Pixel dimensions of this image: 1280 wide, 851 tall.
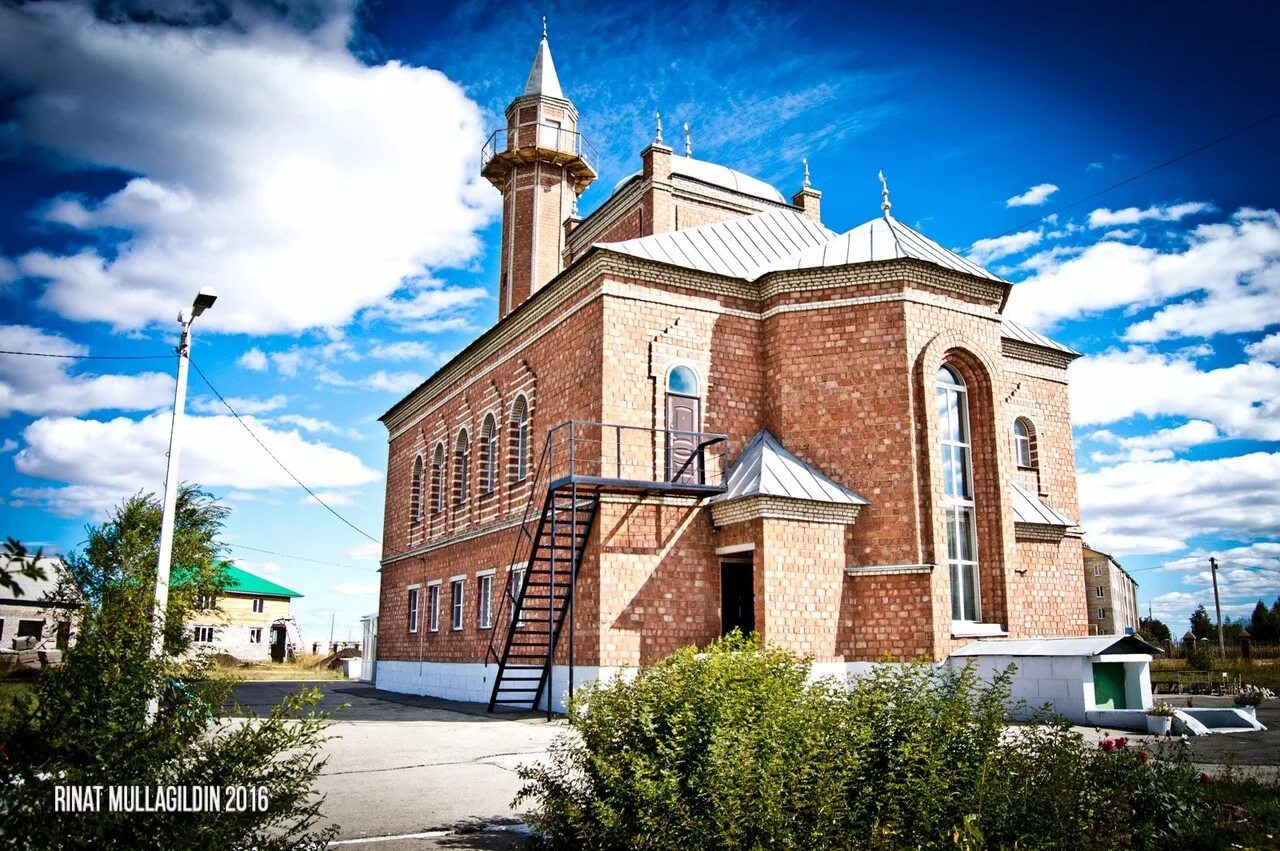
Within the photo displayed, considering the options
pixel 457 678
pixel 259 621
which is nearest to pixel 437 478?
pixel 457 678

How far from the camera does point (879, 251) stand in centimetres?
1666

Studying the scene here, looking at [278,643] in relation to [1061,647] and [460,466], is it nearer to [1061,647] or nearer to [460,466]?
[460,466]

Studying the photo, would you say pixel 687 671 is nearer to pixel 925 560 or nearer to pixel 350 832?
pixel 350 832

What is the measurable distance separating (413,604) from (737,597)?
12.4 meters

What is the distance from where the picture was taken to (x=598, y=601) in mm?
14703

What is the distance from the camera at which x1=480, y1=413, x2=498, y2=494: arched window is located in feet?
68.9

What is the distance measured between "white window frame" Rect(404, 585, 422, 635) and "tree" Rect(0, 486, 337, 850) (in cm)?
2032

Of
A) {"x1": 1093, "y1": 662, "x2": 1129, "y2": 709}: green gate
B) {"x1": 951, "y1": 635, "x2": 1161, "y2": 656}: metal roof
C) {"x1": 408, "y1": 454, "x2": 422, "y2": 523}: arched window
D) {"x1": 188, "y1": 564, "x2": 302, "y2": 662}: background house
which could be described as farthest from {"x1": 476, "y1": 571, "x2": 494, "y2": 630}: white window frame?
{"x1": 188, "y1": 564, "x2": 302, "y2": 662}: background house

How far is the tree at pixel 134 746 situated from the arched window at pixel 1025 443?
1943cm

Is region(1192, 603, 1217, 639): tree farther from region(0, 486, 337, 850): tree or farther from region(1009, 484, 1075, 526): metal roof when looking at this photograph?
region(0, 486, 337, 850): tree

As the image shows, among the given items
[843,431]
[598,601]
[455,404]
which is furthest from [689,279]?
[455,404]

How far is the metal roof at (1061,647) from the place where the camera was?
12742 millimetres

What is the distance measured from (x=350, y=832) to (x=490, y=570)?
42.9 ft

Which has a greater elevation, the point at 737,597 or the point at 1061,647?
the point at 737,597
